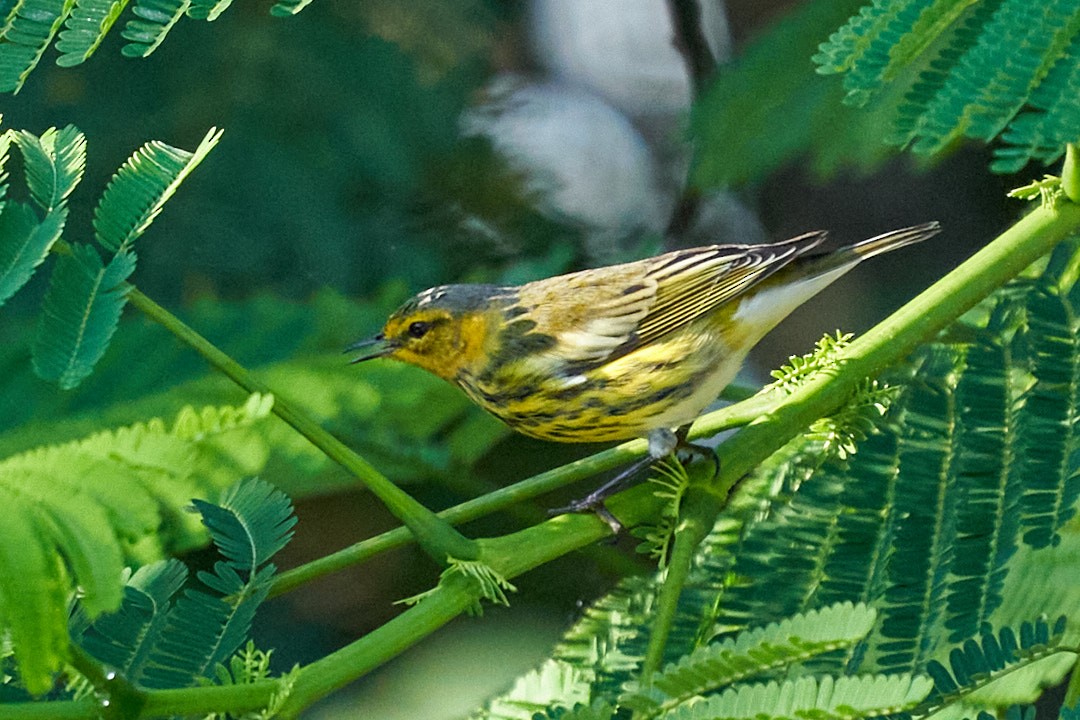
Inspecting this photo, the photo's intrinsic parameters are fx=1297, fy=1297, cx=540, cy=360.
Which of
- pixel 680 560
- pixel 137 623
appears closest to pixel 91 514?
pixel 137 623

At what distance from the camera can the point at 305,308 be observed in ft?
8.40

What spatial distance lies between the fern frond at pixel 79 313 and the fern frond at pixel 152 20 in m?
0.22

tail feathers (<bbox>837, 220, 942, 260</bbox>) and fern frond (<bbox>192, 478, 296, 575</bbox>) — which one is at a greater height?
tail feathers (<bbox>837, 220, 942, 260</bbox>)

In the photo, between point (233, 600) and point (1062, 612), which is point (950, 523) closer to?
point (1062, 612)

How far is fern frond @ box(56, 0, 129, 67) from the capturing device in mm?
1310

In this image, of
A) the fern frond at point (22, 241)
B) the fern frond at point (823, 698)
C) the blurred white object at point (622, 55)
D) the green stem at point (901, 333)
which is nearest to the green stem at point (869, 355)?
the green stem at point (901, 333)

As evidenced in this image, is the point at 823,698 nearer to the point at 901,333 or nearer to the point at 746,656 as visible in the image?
the point at 746,656

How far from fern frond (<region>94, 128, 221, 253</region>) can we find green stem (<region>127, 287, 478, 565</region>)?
7 centimetres

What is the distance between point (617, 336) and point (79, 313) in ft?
3.46

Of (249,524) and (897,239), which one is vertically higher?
(897,239)

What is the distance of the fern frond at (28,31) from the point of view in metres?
1.34

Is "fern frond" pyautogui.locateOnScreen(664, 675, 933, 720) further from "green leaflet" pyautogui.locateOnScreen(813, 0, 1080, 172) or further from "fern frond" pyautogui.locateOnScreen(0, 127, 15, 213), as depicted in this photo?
"fern frond" pyautogui.locateOnScreen(0, 127, 15, 213)

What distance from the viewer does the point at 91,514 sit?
1068 mm

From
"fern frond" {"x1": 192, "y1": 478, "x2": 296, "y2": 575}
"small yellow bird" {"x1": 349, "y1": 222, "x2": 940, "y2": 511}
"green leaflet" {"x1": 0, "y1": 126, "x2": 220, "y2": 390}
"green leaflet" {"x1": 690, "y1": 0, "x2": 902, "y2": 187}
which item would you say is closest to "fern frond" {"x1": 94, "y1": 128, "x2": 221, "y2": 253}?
"green leaflet" {"x1": 0, "y1": 126, "x2": 220, "y2": 390}
